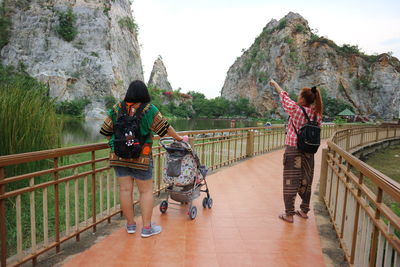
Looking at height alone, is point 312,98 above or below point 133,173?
above

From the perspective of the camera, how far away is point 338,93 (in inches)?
2606

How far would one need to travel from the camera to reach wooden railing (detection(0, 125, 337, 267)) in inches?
88.1

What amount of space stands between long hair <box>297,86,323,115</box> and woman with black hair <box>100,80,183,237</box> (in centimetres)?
166

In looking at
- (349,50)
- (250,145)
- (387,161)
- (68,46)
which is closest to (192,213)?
(250,145)

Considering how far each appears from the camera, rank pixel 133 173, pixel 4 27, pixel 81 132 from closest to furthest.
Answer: pixel 133 173 < pixel 81 132 < pixel 4 27

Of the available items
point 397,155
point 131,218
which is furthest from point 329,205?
point 397,155

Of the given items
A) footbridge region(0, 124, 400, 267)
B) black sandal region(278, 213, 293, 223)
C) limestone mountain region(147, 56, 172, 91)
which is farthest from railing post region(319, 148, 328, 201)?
limestone mountain region(147, 56, 172, 91)

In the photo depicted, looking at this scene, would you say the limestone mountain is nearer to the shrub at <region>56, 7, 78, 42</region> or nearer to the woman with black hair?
the shrub at <region>56, 7, 78, 42</region>

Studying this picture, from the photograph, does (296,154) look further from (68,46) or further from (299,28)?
(299,28)

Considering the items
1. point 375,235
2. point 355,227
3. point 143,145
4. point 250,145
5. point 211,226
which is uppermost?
point 143,145

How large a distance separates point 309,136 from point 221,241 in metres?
1.56

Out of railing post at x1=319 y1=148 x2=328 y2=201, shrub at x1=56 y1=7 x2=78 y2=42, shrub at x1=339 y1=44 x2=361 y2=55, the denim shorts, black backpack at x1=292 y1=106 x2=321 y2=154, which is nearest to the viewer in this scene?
the denim shorts

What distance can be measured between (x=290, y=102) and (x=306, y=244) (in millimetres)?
1597

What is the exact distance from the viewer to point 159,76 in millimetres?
111438
